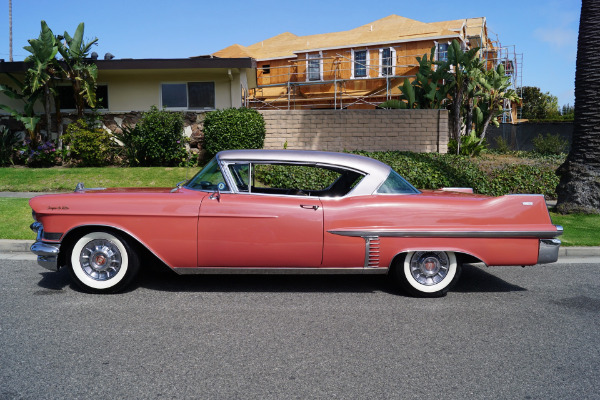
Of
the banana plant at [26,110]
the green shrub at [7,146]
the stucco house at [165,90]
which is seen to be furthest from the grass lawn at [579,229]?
the green shrub at [7,146]

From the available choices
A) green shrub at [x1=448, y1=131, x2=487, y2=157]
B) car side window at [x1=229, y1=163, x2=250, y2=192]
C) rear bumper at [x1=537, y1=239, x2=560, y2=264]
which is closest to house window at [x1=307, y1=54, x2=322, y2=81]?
green shrub at [x1=448, y1=131, x2=487, y2=157]

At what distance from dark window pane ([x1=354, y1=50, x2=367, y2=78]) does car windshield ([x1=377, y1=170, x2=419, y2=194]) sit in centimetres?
1691

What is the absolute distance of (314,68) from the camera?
22.2 meters

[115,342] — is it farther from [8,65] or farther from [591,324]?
[8,65]

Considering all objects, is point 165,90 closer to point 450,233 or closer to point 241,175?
point 241,175

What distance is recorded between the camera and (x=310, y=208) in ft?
17.2

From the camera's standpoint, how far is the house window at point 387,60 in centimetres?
2100

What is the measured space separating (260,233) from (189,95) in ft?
44.6

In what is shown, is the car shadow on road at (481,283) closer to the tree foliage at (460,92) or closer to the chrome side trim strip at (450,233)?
the chrome side trim strip at (450,233)

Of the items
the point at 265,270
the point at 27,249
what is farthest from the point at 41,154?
the point at 265,270

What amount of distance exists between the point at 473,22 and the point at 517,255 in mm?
20050

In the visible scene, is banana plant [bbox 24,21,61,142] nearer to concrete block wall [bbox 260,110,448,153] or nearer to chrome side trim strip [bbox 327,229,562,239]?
concrete block wall [bbox 260,110,448,153]

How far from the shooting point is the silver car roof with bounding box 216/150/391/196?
Answer: 17.9ft

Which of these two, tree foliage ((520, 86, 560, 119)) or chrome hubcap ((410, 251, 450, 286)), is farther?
tree foliage ((520, 86, 560, 119))
